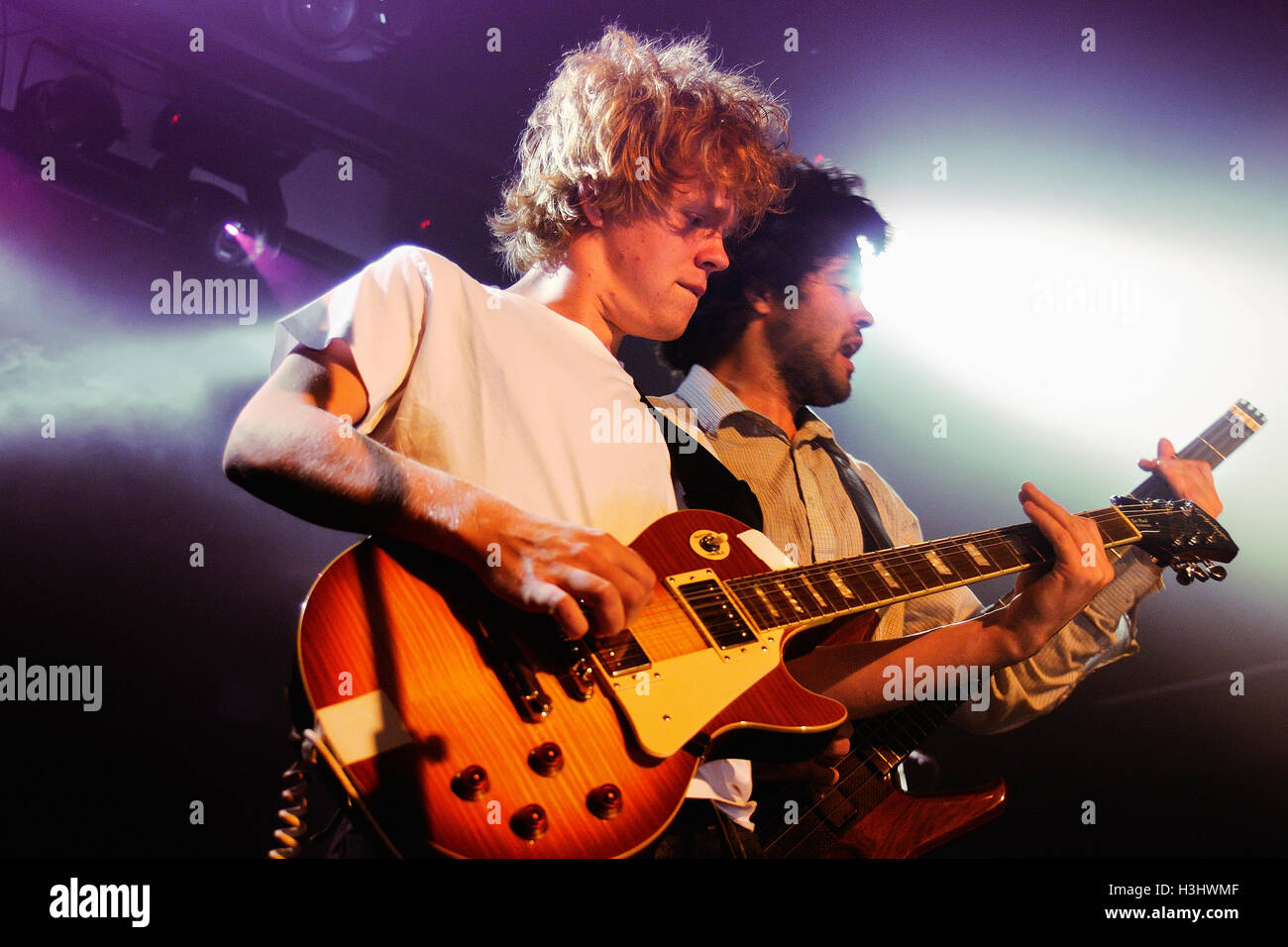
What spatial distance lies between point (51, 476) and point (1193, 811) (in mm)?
3267

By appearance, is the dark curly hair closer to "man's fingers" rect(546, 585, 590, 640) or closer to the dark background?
the dark background

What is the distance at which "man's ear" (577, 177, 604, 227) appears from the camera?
2076mm

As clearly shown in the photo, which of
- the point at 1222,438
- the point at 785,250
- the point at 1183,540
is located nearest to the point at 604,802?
the point at 1183,540

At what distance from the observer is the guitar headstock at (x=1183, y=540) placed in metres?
2.31

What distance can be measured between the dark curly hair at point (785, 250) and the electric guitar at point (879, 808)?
1.24 meters

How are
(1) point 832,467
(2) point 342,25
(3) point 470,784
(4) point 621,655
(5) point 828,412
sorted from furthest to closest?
(5) point 828,412 → (1) point 832,467 → (2) point 342,25 → (4) point 621,655 → (3) point 470,784

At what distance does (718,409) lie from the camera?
8.38 feet

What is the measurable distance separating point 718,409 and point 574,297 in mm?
684

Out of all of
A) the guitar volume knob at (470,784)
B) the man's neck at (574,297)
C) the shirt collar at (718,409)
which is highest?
the man's neck at (574,297)

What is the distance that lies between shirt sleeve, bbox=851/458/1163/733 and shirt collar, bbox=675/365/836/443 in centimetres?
40

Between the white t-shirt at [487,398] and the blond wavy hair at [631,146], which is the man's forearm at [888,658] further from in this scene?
the blond wavy hair at [631,146]

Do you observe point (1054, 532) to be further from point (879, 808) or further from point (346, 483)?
point (346, 483)

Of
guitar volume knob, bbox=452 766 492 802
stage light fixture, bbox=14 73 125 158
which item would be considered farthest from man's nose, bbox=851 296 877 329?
stage light fixture, bbox=14 73 125 158

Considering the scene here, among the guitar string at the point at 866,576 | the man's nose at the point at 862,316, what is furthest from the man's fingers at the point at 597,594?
the man's nose at the point at 862,316
